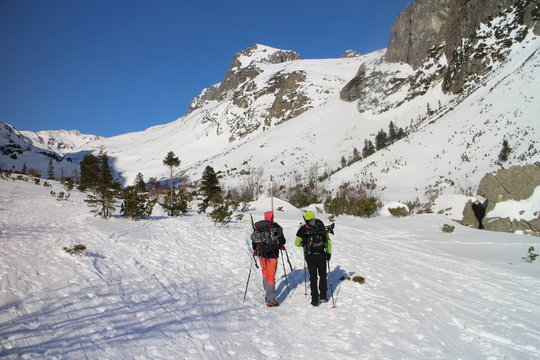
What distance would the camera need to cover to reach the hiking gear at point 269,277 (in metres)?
5.95

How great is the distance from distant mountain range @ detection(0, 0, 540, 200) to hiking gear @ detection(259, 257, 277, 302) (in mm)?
25998

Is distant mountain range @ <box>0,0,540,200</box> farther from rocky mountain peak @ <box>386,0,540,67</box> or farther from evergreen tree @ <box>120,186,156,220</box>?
evergreen tree @ <box>120,186,156,220</box>

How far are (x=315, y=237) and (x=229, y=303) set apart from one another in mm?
2085

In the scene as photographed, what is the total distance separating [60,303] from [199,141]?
414 ft

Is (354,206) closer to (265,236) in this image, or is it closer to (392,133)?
(265,236)

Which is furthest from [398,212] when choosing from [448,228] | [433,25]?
[433,25]

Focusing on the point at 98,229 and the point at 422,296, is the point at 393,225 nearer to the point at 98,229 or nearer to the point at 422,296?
the point at 422,296

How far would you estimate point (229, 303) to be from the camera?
586 centimetres

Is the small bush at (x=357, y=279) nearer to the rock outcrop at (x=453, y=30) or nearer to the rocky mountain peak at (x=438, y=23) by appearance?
the rock outcrop at (x=453, y=30)

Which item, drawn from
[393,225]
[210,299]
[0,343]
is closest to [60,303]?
[0,343]

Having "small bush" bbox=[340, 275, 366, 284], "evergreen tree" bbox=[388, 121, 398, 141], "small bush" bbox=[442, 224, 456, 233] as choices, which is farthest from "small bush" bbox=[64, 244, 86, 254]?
"evergreen tree" bbox=[388, 121, 398, 141]

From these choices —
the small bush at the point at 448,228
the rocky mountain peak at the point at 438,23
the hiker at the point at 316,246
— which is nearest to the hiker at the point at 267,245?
the hiker at the point at 316,246

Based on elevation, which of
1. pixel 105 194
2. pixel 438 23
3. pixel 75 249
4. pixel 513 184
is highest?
pixel 438 23

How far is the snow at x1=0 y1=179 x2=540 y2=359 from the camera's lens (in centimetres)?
406
